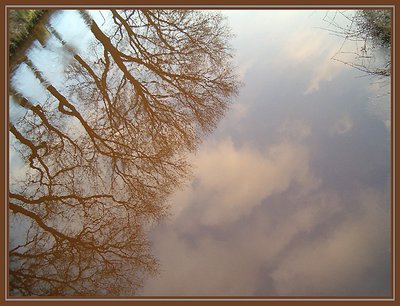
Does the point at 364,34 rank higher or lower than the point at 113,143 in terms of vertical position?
higher

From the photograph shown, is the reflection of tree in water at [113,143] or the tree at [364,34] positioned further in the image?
the tree at [364,34]

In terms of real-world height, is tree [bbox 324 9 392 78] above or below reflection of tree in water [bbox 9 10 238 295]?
above

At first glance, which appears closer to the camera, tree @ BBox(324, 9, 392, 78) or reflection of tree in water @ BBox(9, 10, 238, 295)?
reflection of tree in water @ BBox(9, 10, 238, 295)

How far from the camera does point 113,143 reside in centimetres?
344

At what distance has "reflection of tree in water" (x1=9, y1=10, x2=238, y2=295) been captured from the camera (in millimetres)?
3023

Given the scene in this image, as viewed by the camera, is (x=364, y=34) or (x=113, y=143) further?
Result: (x=364, y=34)

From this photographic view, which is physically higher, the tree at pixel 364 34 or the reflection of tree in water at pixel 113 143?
the tree at pixel 364 34

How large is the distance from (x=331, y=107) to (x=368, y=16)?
1.18 m

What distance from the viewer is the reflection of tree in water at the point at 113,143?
9.92 ft
